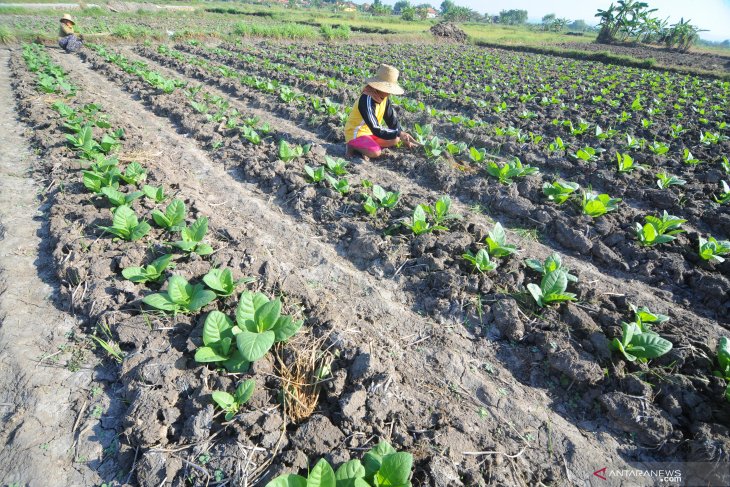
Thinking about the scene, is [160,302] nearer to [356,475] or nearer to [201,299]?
[201,299]

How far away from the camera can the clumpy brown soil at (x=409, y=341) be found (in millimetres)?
2203

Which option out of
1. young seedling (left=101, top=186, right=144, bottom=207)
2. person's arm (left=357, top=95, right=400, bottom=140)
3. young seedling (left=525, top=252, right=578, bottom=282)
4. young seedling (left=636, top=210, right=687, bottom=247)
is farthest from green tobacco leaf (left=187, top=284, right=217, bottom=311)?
young seedling (left=636, top=210, right=687, bottom=247)

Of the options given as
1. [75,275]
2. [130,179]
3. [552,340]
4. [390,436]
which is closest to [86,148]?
[130,179]

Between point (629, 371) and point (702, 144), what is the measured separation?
8.19 meters

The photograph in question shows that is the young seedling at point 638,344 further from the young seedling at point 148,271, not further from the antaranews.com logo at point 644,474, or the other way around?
the young seedling at point 148,271

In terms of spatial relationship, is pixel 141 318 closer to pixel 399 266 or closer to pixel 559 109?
pixel 399 266

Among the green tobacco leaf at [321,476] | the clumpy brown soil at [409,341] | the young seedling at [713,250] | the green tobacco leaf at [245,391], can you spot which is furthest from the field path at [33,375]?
the young seedling at [713,250]

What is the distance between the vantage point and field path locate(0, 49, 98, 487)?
2057 millimetres

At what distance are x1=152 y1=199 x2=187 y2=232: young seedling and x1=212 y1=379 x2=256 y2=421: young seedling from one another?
2.15 metres

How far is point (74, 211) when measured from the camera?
4102mm

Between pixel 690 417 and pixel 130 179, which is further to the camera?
pixel 130 179

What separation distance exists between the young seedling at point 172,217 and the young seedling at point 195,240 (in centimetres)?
20

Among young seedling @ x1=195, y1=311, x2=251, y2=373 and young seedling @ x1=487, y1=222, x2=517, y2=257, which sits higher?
young seedling @ x1=487, y1=222, x2=517, y2=257

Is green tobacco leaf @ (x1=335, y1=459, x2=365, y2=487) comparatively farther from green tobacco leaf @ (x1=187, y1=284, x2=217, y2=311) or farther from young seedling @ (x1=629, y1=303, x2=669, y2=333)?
young seedling @ (x1=629, y1=303, x2=669, y2=333)
